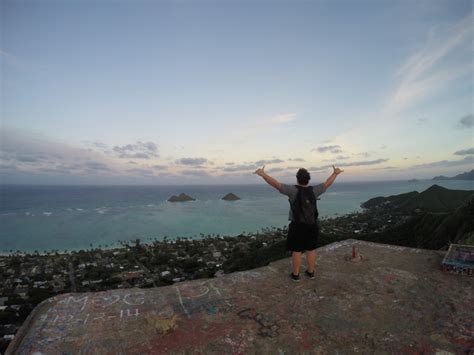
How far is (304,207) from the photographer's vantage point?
3.32 m

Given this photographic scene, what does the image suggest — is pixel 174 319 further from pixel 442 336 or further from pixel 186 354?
pixel 442 336

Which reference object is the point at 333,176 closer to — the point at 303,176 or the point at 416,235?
the point at 303,176

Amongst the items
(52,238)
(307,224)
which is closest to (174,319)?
(307,224)

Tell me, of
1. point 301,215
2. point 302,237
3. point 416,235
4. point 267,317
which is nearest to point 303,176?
point 301,215

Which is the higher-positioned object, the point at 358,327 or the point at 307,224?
the point at 307,224

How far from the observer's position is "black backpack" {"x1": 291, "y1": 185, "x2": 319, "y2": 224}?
130 inches

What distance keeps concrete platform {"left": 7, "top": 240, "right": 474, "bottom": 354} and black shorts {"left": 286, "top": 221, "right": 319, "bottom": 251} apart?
0.45 meters

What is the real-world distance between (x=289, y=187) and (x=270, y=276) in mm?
1257

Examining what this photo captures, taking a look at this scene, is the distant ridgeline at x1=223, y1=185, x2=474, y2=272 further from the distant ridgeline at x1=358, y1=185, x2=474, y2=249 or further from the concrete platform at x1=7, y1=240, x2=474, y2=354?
the concrete platform at x1=7, y1=240, x2=474, y2=354

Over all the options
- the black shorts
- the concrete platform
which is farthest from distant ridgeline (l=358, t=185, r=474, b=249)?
the black shorts

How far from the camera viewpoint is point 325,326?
2.39m

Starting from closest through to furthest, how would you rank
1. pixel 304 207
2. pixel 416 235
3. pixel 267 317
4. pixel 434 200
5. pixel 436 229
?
pixel 267 317 → pixel 304 207 → pixel 436 229 → pixel 416 235 → pixel 434 200

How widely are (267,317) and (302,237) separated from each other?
1.16 m

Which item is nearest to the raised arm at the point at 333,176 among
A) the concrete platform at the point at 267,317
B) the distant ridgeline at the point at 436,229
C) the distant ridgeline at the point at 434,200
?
the concrete platform at the point at 267,317
